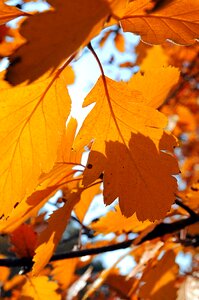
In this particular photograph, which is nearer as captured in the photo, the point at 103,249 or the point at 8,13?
the point at 8,13

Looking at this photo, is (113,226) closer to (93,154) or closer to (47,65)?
(93,154)

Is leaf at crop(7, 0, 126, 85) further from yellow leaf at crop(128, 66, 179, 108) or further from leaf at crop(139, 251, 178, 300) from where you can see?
leaf at crop(139, 251, 178, 300)

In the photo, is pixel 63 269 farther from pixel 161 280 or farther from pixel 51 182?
pixel 51 182

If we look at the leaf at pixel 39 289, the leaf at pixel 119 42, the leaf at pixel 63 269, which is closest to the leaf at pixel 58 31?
the leaf at pixel 39 289

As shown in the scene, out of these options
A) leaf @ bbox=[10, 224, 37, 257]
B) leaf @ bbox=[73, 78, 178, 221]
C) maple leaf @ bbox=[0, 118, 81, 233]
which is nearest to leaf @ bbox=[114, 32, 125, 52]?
leaf @ bbox=[10, 224, 37, 257]

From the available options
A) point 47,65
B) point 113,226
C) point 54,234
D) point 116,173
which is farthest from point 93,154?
point 113,226

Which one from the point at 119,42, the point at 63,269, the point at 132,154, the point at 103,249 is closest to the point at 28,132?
the point at 132,154

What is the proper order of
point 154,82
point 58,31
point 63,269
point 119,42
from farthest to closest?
point 119,42
point 63,269
point 154,82
point 58,31
